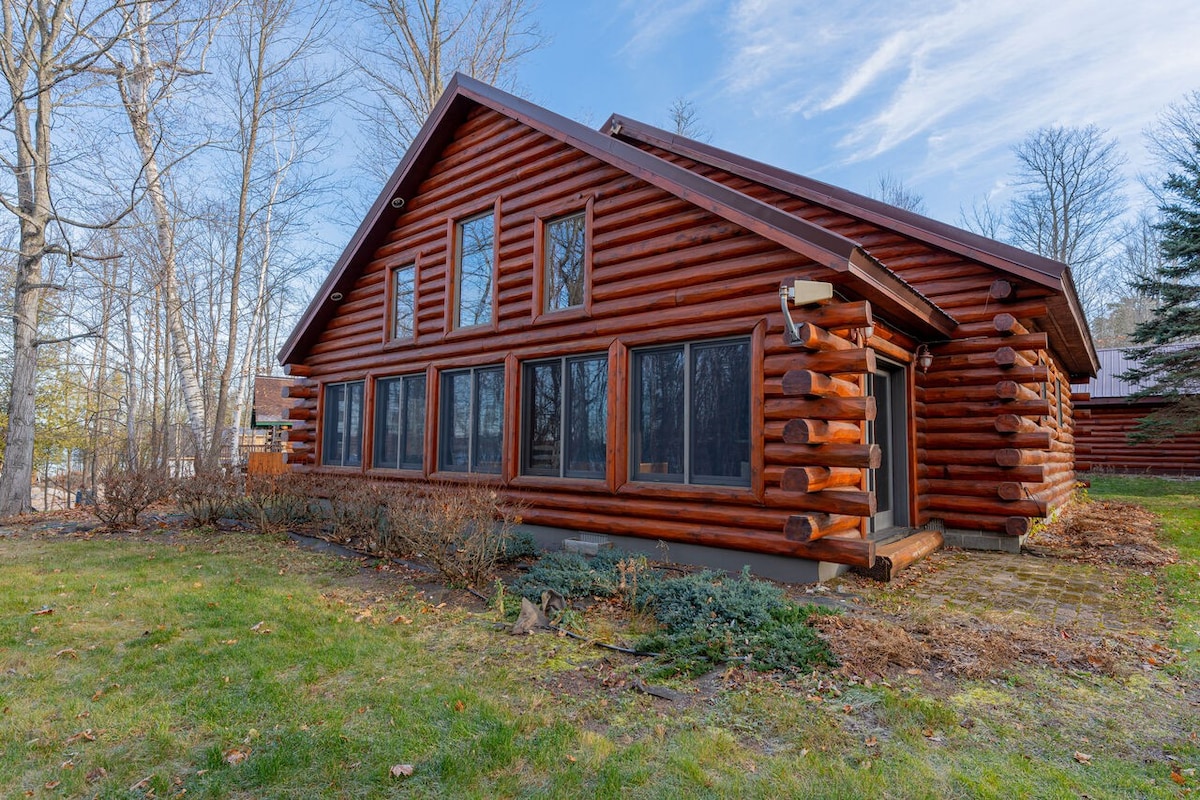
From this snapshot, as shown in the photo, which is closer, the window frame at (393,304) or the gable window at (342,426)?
the window frame at (393,304)

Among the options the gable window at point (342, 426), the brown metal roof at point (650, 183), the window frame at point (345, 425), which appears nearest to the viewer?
the brown metal roof at point (650, 183)

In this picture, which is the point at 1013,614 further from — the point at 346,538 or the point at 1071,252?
the point at 1071,252

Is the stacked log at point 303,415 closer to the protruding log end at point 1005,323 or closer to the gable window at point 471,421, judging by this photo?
the gable window at point 471,421

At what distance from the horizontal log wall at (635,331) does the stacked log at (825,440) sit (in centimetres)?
2

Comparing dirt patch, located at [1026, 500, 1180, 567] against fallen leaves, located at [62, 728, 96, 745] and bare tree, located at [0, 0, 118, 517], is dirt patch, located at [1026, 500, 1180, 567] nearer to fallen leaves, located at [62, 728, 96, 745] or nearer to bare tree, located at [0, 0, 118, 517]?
fallen leaves, located at [62, 728, 96, 745]

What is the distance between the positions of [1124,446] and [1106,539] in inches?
659

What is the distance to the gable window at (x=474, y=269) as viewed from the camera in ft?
30.8

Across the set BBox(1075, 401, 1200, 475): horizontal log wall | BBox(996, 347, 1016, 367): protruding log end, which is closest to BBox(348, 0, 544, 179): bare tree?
BBox(996, 347, 1016, 367): protruding log end

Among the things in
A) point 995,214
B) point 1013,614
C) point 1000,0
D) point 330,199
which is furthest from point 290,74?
point 995,214

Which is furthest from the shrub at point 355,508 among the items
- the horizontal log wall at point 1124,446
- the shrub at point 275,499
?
the horizontal log wall at point 1124,446

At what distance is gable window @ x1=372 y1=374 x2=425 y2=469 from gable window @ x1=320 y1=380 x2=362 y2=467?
2.31ft

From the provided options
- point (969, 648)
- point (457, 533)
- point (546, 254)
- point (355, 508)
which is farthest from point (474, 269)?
point (969, 648)

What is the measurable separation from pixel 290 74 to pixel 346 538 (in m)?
16.0

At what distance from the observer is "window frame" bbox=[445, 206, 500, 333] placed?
9.05 m
